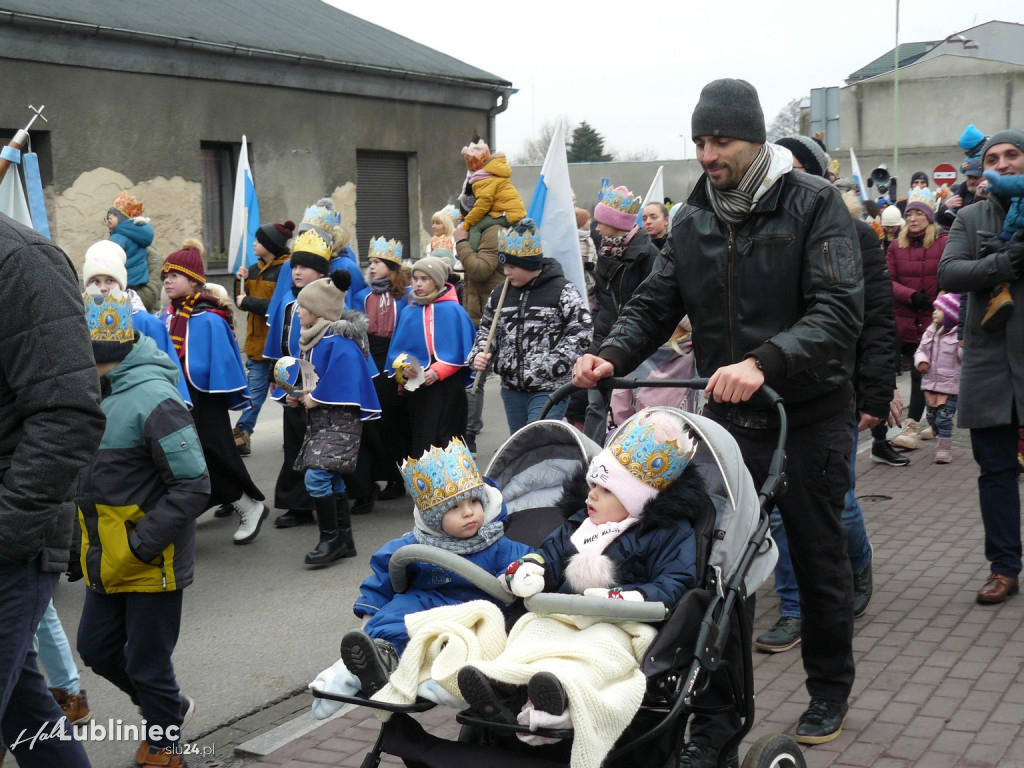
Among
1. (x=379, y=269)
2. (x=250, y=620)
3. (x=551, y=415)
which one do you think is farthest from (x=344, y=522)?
(x=379, y=269)

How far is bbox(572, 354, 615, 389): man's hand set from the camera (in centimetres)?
409

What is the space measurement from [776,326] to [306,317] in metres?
4.19

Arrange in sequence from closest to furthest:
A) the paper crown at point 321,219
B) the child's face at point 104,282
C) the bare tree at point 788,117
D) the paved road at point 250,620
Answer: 1. the paved road at point 250,620
2. the child's face at point 104,282
3. the paper crown at point 321,219
4. the bare tree at point 788,117

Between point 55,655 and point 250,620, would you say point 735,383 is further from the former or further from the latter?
point 250,620

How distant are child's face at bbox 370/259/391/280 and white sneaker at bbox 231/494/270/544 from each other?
2279mm

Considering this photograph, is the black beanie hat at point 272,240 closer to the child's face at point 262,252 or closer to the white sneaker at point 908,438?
the child's face at point 262,252

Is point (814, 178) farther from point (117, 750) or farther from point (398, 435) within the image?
point (398, 435)

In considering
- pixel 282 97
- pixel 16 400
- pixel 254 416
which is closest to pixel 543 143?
pixel 282 97

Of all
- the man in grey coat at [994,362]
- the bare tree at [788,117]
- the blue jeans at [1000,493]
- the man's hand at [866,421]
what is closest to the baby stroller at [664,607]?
the man's hand at [866,421]

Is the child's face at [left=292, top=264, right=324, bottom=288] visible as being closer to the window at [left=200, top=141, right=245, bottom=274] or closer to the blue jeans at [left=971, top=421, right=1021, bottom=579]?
the blue jeans at [left=971, top=421, right=1021, bottom=579]

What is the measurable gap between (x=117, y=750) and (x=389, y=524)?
3.86 m

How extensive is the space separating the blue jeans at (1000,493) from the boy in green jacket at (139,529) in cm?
384

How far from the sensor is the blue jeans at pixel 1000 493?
19.9ft

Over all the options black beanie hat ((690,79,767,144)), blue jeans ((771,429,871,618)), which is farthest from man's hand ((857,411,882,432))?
black beanie hat ((690,79,767,144))
